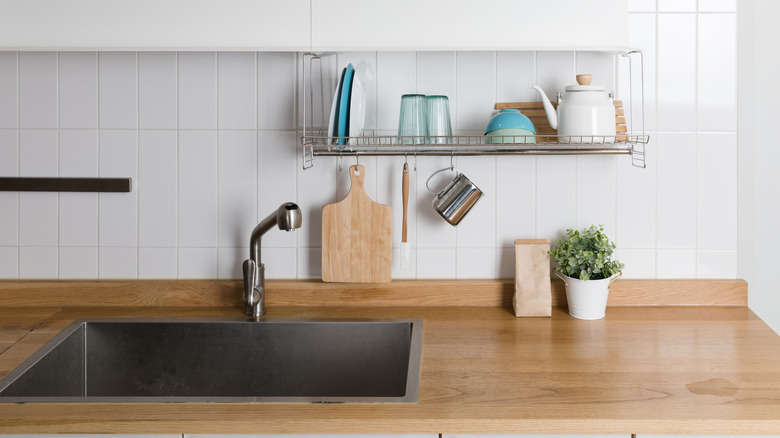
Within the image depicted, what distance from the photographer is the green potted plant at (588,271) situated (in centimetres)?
171

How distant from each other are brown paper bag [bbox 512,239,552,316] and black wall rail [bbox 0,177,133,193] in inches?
41.9

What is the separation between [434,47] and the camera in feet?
5.22

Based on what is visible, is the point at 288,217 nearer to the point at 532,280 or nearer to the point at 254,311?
the point at 254,311

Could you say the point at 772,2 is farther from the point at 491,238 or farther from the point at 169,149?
the point at 169,149

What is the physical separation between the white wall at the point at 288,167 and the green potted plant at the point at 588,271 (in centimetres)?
14

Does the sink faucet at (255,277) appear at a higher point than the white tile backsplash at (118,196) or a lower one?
lower

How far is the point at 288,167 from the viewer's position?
1.88 metres

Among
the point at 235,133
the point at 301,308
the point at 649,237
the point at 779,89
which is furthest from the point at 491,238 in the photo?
the point at 779,89

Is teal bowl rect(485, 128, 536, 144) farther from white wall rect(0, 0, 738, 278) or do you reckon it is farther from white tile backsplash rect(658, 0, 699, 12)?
white tile backsplash rect(658, 0, 699, 12)

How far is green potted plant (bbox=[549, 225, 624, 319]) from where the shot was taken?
1.71m

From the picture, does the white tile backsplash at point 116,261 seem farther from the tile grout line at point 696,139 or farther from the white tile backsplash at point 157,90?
the tile grout line at point 696,139

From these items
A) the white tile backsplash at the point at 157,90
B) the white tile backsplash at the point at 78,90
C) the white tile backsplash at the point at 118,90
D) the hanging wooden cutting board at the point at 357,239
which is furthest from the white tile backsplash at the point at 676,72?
the white tile backsplash at the point at 78,90

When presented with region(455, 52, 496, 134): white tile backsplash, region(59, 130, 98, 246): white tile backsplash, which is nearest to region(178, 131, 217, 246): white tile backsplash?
region(59, 130, 98, 246): white tile backsplash

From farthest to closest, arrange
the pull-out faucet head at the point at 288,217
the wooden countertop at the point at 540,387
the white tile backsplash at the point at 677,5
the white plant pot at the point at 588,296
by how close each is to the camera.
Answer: the white tile backsplash at the point at 677,5 → the white plant pot at the point at 588,296 → the pull-out faucet head at the point at 288,217 → the wooden countertop at the point at 540,387
